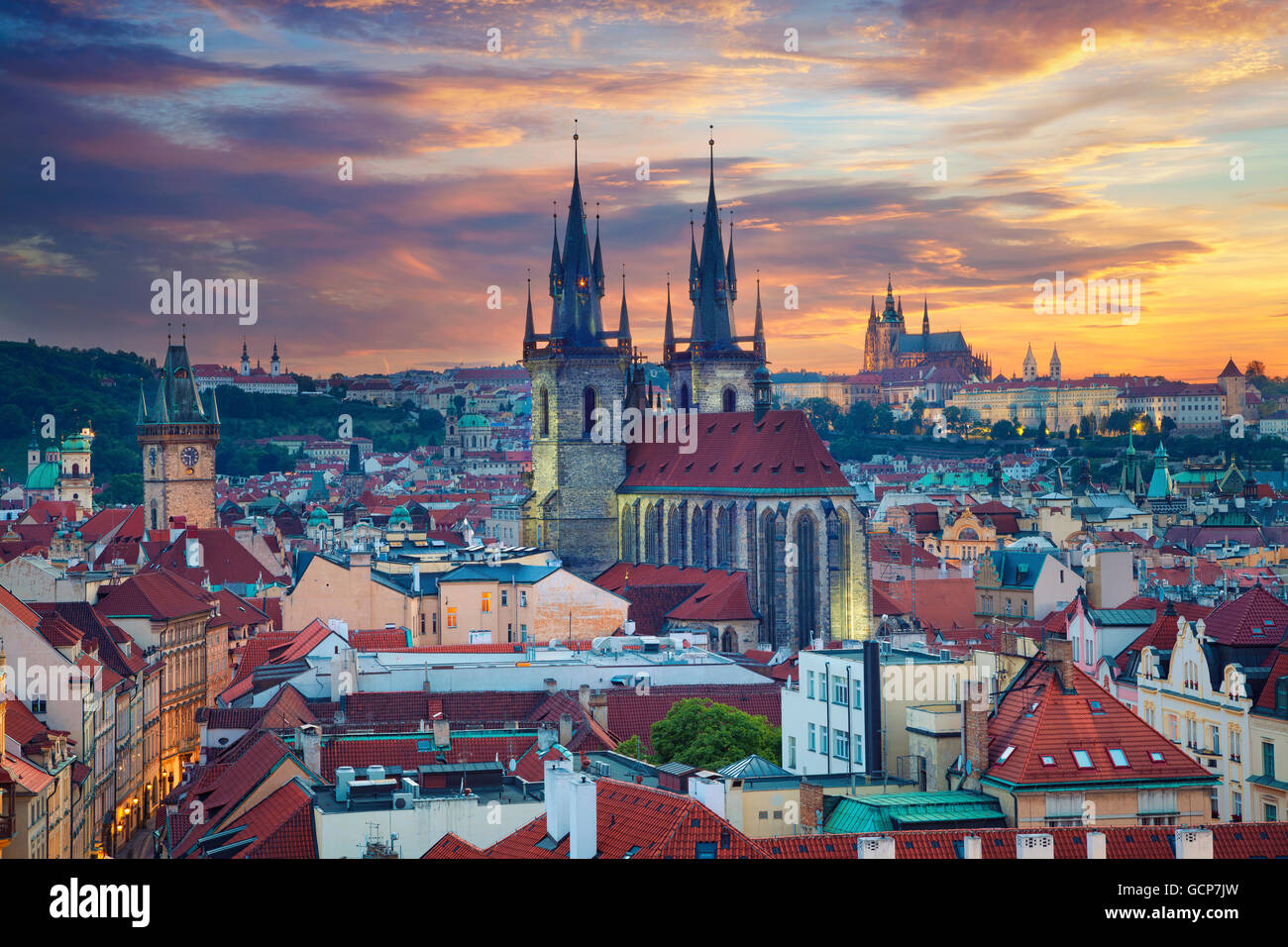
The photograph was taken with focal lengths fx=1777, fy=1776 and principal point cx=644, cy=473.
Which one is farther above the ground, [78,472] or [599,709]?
[78,472]

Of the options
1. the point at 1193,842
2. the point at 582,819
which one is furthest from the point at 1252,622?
the point at 582,819

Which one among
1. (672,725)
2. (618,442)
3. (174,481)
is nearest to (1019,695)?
(672,725)

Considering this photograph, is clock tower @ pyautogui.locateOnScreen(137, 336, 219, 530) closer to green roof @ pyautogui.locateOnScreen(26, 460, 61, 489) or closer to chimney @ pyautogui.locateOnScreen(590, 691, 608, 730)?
green roof @ pyautogui.locateOnScreen(26, 460, 61, 489)

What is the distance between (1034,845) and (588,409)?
57.7 m

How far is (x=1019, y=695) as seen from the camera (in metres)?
24.2

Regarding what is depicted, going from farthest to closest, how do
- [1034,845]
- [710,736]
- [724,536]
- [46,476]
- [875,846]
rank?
[46,476] → [724,536] → [710,736] → [1034,845] → [875,846]

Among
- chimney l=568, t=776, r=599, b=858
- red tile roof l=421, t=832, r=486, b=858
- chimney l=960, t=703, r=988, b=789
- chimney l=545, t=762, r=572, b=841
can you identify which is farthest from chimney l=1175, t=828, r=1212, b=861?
red tile roof l=421, t=832, r=486, b=858

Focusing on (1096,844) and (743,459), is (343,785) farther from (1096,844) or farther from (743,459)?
(743,459)

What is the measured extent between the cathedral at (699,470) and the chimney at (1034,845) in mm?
44475

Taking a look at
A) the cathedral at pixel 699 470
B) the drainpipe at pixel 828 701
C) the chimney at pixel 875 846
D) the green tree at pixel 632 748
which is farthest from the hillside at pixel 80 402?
the chimney at pixel 875 846

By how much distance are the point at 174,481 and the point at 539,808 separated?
79088mm

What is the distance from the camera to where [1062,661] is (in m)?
24.0

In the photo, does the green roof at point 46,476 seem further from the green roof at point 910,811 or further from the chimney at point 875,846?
the chimney at point 875,846
